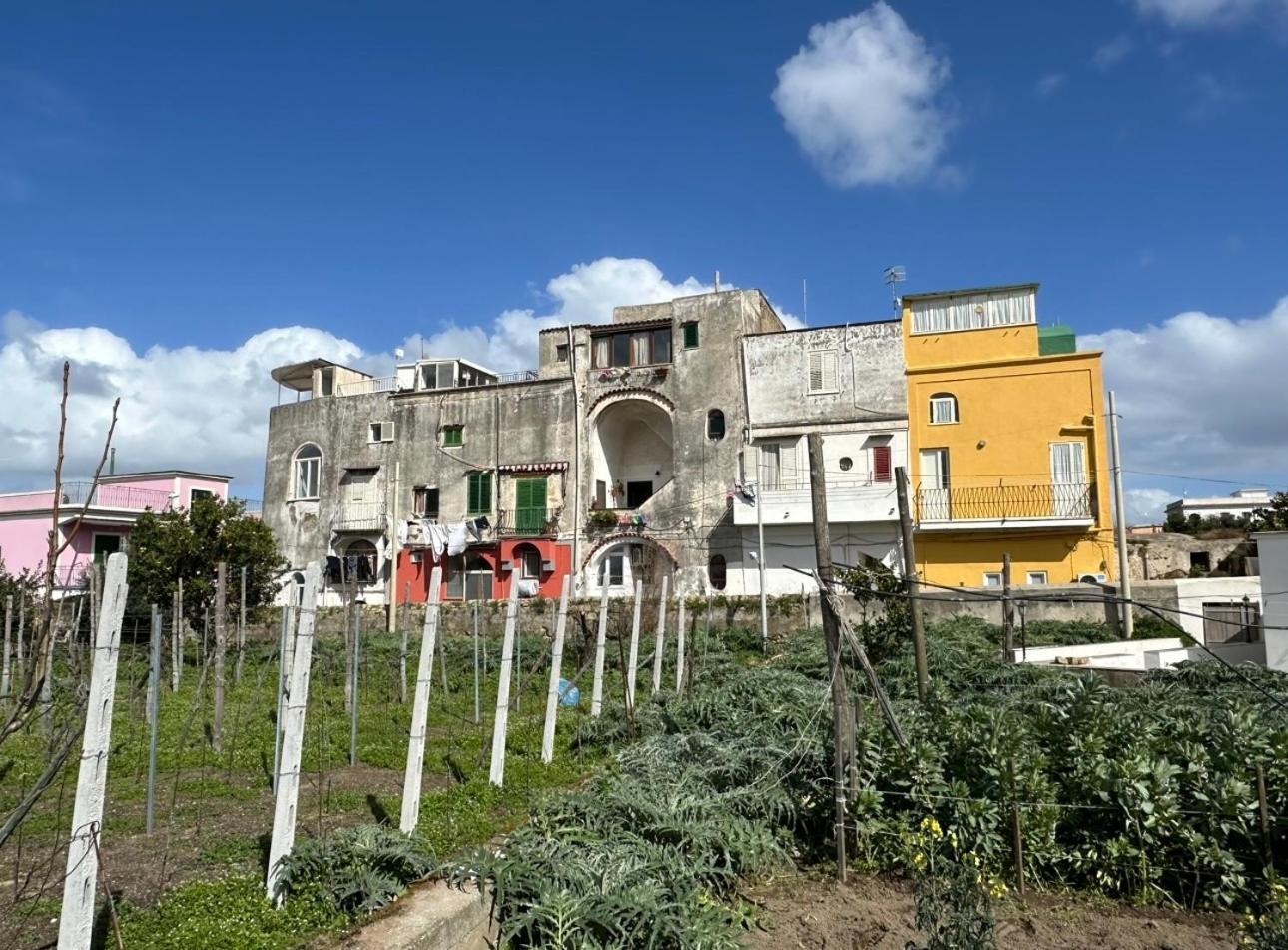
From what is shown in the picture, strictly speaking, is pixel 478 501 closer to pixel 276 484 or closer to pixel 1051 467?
pixel 276 484

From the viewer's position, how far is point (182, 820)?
769 centimetres

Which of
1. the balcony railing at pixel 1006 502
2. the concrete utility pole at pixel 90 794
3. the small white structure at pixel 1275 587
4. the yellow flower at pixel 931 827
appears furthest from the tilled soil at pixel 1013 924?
the balcony railing at pixel 1006 502

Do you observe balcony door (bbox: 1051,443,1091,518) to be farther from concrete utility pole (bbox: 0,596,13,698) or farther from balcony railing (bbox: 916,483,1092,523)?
concrete utility pole (bbox: 0,596,13,698)

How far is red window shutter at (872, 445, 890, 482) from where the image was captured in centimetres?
2891

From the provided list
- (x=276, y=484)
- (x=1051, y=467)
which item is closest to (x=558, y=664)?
(x=1051, y=467)

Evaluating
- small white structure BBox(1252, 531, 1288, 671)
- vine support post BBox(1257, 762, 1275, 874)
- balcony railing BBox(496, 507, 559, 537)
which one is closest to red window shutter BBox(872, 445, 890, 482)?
balcony railing BBox(496, 507, 559, 537)

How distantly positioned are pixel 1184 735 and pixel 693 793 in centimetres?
392

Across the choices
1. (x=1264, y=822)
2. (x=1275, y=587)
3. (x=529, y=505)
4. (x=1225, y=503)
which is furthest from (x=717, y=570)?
(x=1225, y=503)

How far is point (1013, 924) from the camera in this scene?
5934mm

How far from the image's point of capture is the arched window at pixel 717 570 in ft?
100

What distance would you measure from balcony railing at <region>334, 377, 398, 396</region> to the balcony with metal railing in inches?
887

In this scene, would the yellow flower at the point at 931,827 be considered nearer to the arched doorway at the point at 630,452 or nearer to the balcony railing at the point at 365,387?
the arched doorway at the point at 630,452

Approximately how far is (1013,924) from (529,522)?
1096 inches

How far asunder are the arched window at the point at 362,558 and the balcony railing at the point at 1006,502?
2074cm
